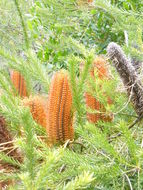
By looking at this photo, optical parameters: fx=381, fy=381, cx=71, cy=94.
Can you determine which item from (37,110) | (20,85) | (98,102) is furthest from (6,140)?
(20,85)

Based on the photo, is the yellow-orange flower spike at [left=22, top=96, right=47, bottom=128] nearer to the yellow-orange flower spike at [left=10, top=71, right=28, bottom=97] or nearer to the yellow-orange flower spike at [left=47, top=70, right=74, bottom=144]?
the yellow-orange flower spike at [left=47, top=70, right=74, bottom=144]

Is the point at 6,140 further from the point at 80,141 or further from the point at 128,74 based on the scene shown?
the point at 128,74

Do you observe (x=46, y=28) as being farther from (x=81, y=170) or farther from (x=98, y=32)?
(x=81, y=170)

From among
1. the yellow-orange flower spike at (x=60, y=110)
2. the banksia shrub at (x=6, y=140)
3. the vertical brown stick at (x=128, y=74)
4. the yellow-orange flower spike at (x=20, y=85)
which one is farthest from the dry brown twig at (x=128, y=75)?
the yellow-orange flower spike at (x=20, y=85)

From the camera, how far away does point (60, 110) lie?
80 centimetres

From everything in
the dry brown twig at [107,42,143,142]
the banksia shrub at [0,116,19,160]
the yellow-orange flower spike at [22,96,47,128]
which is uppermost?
the dry brown twig at [107,42,143,142]

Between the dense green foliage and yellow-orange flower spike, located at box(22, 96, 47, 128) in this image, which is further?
yellow-orange flower spike, located at box(22, 96, 47, 128)

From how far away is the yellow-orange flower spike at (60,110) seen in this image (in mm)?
801

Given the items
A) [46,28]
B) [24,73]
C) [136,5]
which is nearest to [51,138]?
[24,73]

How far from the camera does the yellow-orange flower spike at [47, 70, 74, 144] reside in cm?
80

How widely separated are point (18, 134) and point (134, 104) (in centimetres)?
28

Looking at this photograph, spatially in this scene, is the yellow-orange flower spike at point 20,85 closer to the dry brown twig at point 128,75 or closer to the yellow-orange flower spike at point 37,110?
the yellow-orange flower spike at point 37,110

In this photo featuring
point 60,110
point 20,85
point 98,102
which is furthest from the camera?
point 20,85

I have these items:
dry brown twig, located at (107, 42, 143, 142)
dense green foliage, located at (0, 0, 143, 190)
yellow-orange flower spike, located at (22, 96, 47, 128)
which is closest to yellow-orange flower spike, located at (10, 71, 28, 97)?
dense green foliage, located at (0, 0, 143, 190)
